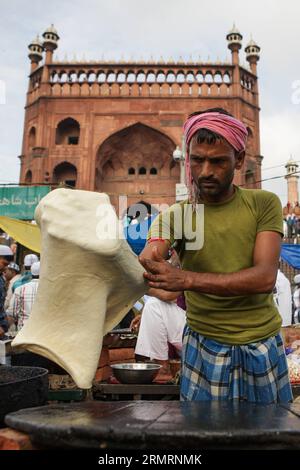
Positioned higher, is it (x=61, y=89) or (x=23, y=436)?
(x=61, y=89)

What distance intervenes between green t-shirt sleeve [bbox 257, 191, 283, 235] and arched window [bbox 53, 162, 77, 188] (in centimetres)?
2041

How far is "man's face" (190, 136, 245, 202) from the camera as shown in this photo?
1.53 m

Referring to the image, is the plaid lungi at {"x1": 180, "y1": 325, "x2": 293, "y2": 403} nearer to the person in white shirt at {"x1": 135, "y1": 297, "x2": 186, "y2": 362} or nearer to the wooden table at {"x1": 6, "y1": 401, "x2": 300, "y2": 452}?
the wooden table at {"x1": 6, "y1": 401, "x2": 300, "y2": 452}

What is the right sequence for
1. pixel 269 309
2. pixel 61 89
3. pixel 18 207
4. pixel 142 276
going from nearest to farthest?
pixel 142 276 → pixel 269 309 → pixel 18 207 → pixel 61 89

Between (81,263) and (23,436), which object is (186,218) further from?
(23,436)

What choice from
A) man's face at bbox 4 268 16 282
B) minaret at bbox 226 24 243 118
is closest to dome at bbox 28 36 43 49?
minaret at bbox 226 24 243 118

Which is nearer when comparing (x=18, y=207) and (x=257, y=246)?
(x=257, y=246)

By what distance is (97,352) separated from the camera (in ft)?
4.69

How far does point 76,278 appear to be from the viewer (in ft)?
4.73

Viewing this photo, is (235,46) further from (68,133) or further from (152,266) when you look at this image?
(152,266)
